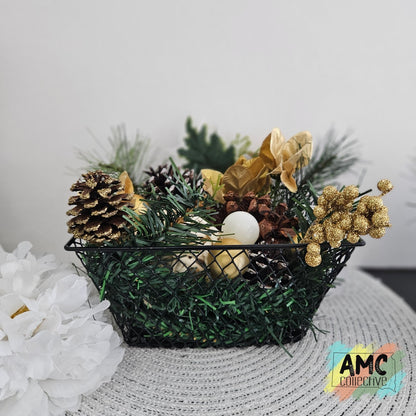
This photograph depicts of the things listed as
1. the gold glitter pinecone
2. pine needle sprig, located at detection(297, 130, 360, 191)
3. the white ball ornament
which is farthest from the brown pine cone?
pine needle sprig, located at detection(297, 130, 360, 191)

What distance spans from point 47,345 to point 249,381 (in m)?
0.22

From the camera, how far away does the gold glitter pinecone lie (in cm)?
44

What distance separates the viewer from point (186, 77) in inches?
32.4

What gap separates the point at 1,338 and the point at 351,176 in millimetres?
718

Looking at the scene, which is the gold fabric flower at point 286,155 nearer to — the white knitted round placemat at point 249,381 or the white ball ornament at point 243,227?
the white ball ornament at point 243,227

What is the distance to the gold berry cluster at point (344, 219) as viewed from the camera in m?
0.41

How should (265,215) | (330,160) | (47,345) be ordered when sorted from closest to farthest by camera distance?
(47,345), (265,215), (330,160)

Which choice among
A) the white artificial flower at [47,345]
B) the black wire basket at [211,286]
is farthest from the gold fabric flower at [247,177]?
the white artificial flower at [47,345]

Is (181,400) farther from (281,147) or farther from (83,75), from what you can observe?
(83,75)

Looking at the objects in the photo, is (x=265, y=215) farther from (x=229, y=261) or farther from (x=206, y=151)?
(x=206, y=151)

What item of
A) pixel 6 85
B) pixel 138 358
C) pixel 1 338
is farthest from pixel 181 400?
pixel 6 85

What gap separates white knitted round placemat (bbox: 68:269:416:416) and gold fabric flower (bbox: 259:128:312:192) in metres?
0.21

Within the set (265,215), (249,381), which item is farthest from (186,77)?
(249,381)

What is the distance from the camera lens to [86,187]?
0.45m
